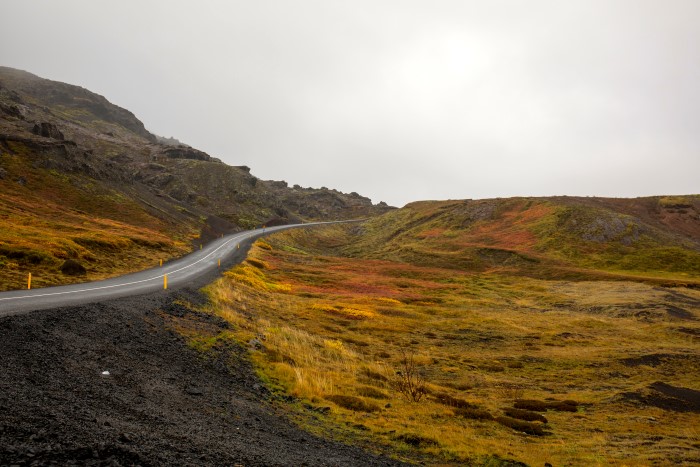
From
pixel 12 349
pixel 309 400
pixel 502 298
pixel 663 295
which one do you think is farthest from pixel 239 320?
pixel 663 295

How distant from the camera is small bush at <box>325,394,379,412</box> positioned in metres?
16.5

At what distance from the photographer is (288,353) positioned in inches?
860

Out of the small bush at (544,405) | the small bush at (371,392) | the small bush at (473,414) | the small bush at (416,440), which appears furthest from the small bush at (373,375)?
the small bush at (416,440)

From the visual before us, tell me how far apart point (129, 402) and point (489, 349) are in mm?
28244

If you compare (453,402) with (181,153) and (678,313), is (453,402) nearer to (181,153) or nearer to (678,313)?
(678,313)

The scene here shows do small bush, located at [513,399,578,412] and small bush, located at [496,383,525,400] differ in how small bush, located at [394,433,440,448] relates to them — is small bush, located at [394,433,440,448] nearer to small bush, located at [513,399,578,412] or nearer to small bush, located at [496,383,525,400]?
small bush, located at [513,399,578,412]

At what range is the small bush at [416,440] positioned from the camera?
13459 millimetres

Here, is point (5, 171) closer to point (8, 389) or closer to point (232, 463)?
point (8, 389)

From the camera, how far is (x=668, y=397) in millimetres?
21031

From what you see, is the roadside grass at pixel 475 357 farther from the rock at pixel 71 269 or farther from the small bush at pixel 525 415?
the rock at pixel 71 269

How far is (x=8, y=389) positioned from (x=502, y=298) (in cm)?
5681

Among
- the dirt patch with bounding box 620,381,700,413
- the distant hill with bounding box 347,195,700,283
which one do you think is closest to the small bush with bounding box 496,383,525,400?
the dirt patch with bounding box 620,381,700,413

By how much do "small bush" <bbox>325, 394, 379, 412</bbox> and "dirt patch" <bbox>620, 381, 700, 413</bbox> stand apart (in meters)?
14.2

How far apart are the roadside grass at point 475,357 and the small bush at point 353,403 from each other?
0.25 ft
